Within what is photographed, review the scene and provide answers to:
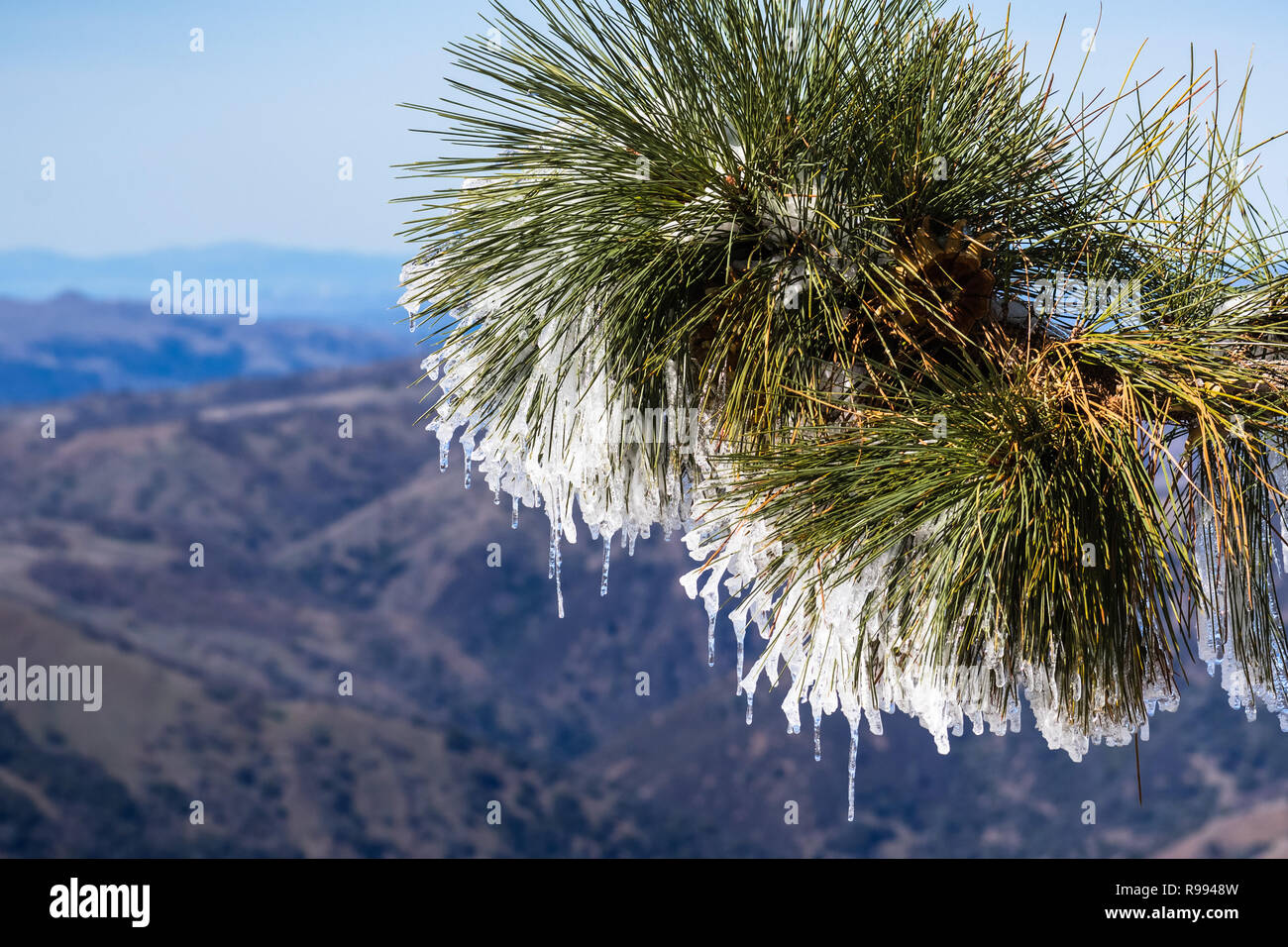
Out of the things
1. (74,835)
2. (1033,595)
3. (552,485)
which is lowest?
(74,835)

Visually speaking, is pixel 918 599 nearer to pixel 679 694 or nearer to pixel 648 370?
pixel 648 370

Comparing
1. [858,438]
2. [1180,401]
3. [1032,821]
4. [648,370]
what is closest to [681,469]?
[648,370]

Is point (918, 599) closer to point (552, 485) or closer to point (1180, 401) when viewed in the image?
point (1180, 401)

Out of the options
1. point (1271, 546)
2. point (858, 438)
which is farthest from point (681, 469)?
point (1271, 546)

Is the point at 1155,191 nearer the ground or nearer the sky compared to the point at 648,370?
nearer the sky

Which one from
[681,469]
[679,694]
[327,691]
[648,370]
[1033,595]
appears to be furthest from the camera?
[679,694]

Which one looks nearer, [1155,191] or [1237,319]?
[1237,319]

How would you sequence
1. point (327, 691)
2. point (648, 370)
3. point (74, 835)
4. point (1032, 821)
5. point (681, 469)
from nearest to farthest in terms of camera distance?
point (648, 370) < point (681, 469) < point (74, 835) < point (1032, 821) < point (327, 691)
